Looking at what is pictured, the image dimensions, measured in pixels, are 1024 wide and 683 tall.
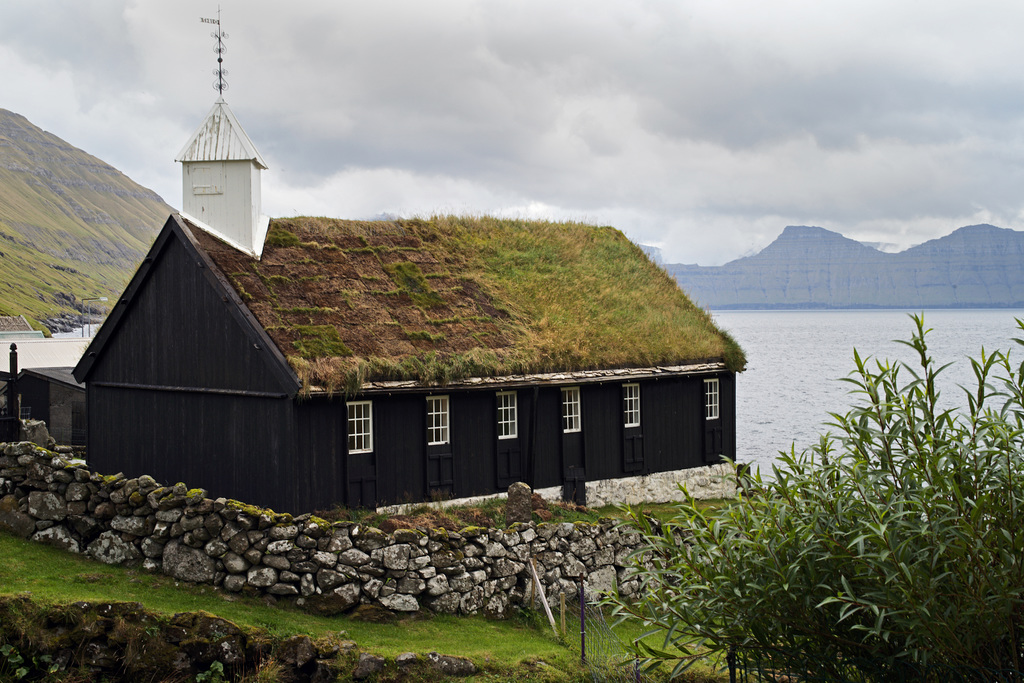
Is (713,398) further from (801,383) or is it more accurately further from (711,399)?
(801,383)

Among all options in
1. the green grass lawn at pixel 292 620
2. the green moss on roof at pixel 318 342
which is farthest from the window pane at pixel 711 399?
the green grass lawn at pixel 292 620

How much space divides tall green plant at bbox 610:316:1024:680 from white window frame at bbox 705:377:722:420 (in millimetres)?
20449

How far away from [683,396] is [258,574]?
A: 17.0 meters

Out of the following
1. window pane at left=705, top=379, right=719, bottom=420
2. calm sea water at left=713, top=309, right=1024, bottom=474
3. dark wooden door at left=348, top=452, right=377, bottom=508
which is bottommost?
calm sea water at left=713, top=309, right=1024, bottom=474

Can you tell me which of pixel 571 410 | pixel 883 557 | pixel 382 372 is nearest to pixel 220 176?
pixel 382 372

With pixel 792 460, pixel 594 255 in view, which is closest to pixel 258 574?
pixel 792 460

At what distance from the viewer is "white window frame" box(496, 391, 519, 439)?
932 inches

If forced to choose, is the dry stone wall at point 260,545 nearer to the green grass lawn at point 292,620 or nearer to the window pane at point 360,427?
the green grass lawn at point 292,620

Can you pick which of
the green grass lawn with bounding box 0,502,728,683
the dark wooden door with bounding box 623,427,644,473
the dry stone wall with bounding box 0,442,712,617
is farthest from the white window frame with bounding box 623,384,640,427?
the green grass lawn with bounding box 0,502,728,683

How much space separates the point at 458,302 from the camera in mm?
25625

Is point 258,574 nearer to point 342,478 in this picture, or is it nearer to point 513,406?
point 342,478

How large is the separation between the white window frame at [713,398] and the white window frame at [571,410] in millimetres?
6003

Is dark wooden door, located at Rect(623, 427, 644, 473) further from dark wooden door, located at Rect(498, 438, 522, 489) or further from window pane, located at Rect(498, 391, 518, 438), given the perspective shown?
window pane, located at Rect(498, 391, 518, 438)

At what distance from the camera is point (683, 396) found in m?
28.3
